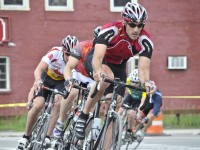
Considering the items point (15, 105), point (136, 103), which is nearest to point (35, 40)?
point (15, 105)

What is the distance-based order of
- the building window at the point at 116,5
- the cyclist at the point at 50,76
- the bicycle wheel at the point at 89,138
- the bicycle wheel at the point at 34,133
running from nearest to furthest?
the bicycle wheel at the point at 89,138 → the bicycle wheel at the point at 34,133 → the cyclist at the point at 50,76 → the building window at the point at 116,5

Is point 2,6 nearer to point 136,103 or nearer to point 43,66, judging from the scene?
point 136,103

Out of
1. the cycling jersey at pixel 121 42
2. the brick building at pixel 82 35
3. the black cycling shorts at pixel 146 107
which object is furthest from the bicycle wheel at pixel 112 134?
the brick building at pixel 82 35

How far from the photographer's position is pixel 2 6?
30.8m

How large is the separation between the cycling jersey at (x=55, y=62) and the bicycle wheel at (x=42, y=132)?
1.06 metres

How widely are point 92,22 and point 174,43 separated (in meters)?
3.72

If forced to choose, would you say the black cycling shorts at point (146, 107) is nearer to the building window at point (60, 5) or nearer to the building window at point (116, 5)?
the building window at point (60, 5)

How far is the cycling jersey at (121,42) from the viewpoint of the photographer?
9.69m

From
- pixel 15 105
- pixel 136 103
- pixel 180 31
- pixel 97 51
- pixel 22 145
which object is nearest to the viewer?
pixel 97 51

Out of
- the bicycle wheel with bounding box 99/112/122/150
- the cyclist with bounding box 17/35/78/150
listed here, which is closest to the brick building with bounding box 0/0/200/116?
the cyclist with bounding box 17/35/78/150

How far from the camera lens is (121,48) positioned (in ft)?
32.3

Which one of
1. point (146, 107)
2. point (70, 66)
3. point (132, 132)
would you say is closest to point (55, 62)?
point (70, 66)

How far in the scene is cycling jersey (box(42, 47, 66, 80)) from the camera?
483 inches

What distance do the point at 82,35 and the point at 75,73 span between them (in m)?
19.6
